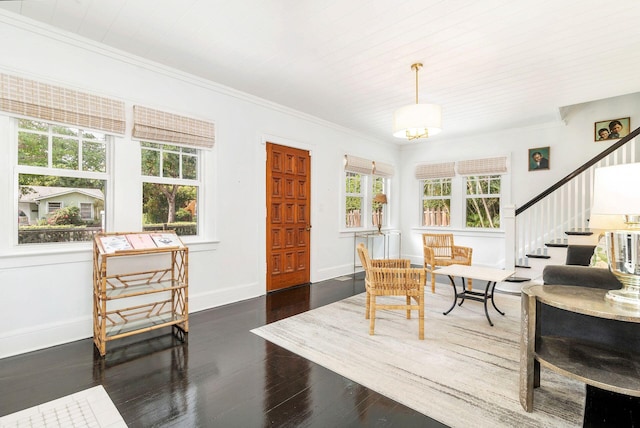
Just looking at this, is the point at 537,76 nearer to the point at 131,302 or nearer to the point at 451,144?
the point at 451,144

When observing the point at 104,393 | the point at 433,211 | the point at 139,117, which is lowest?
the point at 104,393

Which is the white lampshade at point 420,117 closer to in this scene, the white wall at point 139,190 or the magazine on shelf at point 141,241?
the white wall at point 139,190

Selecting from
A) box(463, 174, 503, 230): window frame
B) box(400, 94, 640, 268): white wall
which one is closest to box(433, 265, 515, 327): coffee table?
box(400, 94, 640, 268): white wall

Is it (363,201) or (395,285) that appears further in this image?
(363,201)

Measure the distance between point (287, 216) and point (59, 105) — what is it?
2985mm

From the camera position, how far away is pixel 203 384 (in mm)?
2162

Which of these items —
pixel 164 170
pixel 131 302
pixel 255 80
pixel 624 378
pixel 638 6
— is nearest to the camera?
pixel 624 378

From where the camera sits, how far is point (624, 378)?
161 cm

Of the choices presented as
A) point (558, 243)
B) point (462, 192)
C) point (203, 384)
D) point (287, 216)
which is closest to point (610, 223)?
point (558, 243)

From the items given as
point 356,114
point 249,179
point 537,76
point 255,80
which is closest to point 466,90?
point 537,76

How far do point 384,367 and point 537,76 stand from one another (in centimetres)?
364

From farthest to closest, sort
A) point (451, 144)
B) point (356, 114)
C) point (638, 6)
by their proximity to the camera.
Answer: point (451, 144) → point (356, 114) → point (638, 6)

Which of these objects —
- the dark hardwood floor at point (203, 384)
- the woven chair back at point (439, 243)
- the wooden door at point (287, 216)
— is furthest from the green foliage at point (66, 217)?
the woven chair back at point (439, 243)

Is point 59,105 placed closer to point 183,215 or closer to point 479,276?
A: point 183,215
